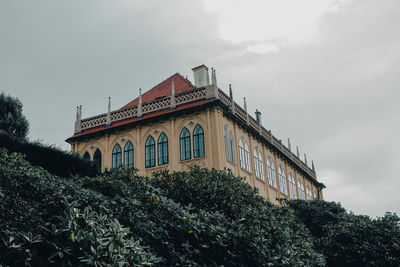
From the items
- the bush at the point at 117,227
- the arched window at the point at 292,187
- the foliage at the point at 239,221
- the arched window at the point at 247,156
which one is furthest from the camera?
the arched window at the point at 292,187

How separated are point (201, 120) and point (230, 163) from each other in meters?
3.15

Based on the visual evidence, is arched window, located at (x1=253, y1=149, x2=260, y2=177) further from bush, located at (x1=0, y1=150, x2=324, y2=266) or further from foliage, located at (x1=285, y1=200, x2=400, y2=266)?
bush, located at (x1=0, y1=150, x2=324, y2=266)

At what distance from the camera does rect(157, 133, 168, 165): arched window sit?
25844mm

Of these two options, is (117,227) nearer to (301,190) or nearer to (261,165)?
(261,165)

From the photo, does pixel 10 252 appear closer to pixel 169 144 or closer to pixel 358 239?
pixel 358 239

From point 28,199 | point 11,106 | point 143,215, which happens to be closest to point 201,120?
point 11,106

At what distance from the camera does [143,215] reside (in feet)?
29.0

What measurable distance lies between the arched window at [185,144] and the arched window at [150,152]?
6.55 feet

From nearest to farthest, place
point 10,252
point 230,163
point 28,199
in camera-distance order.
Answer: point 10,252 → point 28,199 → point 230,163

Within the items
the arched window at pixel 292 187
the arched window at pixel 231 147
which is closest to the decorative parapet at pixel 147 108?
the arched window at pixel 231 147

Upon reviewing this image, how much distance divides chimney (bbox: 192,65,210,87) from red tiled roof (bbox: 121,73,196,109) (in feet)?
2.30

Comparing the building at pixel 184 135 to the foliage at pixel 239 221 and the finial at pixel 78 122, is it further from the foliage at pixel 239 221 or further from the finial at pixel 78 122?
the foliage at pixel 239 221

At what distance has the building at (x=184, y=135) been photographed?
82.0 ft

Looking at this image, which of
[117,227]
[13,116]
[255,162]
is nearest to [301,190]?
[255,162]
